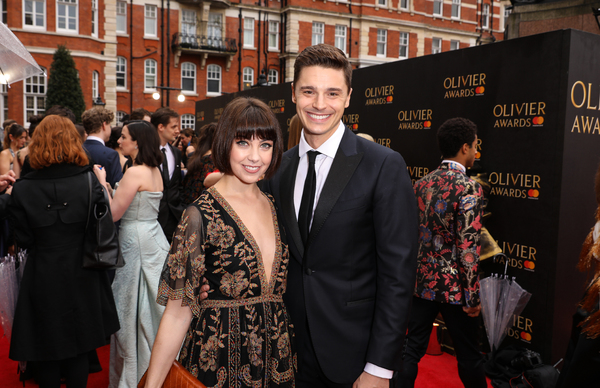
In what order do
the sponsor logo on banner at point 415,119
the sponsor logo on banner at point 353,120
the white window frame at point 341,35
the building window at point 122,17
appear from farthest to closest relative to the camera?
the white window frame at point 341,35 → the building window at point 122,17 → the sponsor logo on banner at point 353,120 → the sponsor logo on banner at point 415,119

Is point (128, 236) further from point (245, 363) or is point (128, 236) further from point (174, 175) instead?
point (245, 363)

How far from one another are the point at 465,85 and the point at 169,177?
128 inches

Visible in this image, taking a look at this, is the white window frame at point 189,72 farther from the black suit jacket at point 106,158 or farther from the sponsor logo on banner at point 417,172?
the sponsor logo on banner at point 417,172

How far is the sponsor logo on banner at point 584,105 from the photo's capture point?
3602 mm

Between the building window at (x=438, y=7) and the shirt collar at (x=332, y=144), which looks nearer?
the shirt collar at (x=332, y=144)

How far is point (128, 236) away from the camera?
11.8 ft

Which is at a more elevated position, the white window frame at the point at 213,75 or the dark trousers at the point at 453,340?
the white window frame at the point at 213,75

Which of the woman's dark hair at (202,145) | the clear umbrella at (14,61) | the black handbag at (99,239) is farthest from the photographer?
the woman's dark hair at (202,145)

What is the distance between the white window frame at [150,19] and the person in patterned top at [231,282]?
1016 inches

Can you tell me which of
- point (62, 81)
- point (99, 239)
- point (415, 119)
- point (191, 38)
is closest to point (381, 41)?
point (191, 38)

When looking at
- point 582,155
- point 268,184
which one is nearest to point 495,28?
point 582,155

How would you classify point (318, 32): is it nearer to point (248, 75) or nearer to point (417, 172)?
point (248, 75)

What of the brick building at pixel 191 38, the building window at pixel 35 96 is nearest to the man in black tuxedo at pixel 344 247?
the brick building at pixel 191 38

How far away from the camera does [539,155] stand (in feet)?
12.4
